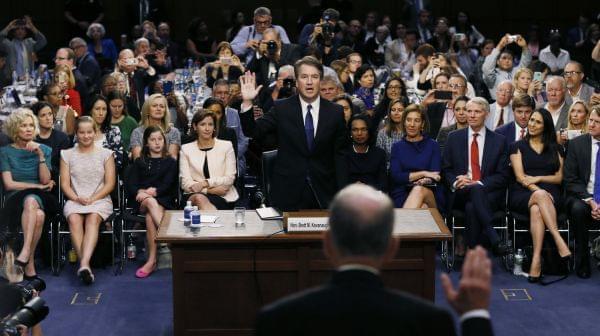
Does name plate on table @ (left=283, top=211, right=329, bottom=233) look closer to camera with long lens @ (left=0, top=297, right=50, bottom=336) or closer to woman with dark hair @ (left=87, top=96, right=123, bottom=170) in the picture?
camera with long lens @ (left=0, top=297, right=50, bottom=336)

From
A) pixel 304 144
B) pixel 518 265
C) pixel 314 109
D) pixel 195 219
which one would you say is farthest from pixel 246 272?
pixel 518 265

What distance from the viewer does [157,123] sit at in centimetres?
860

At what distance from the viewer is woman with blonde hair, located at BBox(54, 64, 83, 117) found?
9898mm

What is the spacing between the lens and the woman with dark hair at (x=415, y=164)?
26.2ft

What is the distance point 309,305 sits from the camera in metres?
2.46

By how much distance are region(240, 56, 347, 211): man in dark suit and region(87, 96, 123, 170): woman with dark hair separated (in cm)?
230

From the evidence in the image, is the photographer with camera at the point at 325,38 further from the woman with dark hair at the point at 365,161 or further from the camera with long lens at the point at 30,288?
the camera with long lens at the point at 30,288

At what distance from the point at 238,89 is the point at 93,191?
7.58 feet

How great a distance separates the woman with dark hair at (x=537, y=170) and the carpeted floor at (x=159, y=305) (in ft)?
1.72

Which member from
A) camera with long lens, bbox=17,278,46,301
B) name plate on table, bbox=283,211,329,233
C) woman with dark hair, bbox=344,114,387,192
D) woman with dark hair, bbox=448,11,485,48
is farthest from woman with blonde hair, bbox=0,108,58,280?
woman with dark hair, bbox=448,11,485,48

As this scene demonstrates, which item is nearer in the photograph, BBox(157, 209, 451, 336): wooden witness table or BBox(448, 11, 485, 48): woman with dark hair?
BBox(157, 209, 451, 336): wooden witness table

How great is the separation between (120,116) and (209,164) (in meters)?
1.43

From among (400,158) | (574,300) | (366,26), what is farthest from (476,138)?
(366,26)

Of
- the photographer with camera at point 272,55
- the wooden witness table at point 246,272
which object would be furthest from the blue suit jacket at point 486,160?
the photographer with camera at point 272,55
